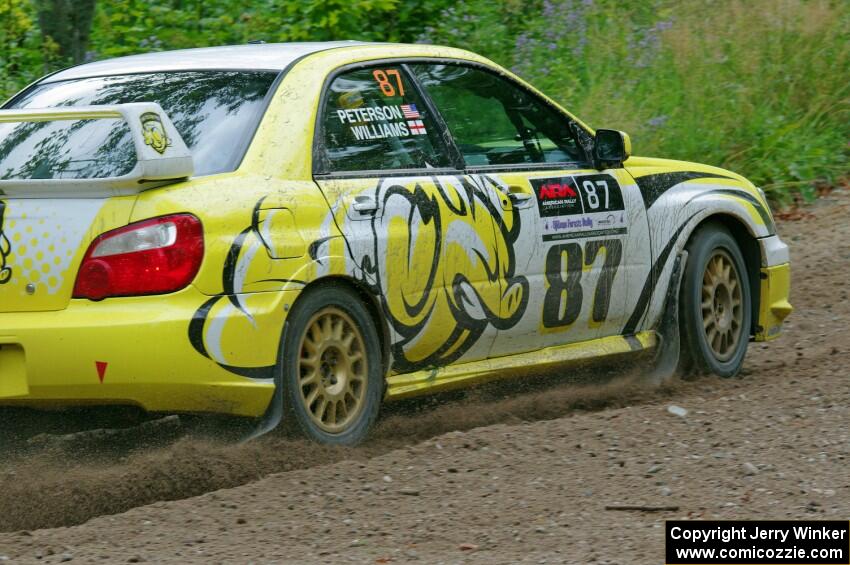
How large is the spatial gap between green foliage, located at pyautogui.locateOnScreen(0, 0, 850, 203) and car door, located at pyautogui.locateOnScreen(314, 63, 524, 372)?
587 centimetres

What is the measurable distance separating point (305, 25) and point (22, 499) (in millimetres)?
8346

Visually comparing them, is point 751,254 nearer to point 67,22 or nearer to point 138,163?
point 138,163

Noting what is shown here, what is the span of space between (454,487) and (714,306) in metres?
2.80

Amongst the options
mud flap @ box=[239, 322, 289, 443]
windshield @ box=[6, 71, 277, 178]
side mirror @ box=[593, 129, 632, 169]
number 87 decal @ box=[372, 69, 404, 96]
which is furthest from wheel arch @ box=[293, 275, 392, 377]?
side mirror @ box=[593, 129, 632, 169]

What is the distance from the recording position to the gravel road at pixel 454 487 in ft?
14.5

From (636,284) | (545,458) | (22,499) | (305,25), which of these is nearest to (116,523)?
(22,499)

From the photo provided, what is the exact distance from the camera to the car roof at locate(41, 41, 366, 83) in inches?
229

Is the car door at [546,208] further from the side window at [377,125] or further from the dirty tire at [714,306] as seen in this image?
the dirty tire at [714,306]

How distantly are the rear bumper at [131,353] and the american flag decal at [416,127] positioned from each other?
1.33 meters

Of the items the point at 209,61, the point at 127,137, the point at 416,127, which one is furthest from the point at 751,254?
the point at 127,137

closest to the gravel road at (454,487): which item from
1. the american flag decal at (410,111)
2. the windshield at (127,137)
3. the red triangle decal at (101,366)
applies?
the red triangle decal at (101,366)

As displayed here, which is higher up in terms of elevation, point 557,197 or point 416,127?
point 416,127

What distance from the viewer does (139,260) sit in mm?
4953

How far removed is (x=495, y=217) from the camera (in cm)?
621
